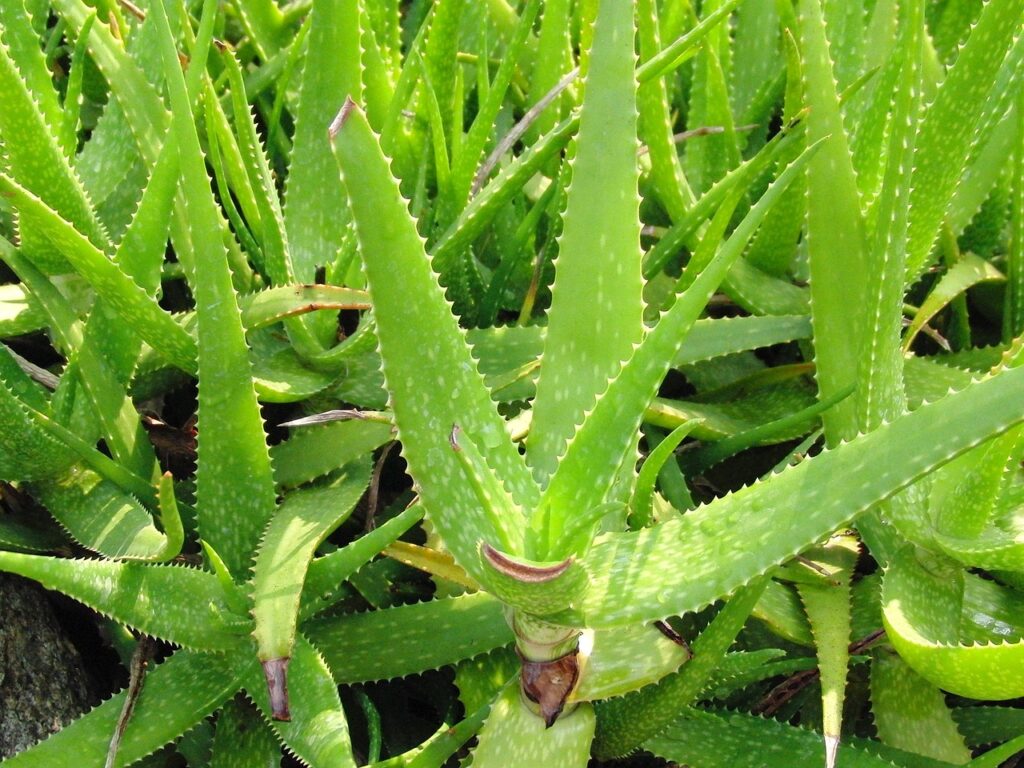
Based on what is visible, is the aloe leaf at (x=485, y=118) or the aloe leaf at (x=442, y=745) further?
the aloe leaf at (x=485, y=118)

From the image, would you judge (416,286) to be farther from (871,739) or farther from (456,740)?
(871,739)

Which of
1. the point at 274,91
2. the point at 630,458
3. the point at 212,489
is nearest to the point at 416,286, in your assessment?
the point at 630,458

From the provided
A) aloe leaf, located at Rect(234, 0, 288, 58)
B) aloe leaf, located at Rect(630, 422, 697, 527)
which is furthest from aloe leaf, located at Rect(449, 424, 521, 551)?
aloe leaf, located at Rect(234, 0, 288, 58)

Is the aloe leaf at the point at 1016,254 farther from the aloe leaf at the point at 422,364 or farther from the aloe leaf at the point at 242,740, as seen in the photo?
the aloe leaf at the point at 242,740

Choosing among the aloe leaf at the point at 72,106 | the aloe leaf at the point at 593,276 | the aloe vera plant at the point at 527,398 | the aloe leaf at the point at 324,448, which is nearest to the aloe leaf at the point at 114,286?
the aloe vera plant at the point at 527,398

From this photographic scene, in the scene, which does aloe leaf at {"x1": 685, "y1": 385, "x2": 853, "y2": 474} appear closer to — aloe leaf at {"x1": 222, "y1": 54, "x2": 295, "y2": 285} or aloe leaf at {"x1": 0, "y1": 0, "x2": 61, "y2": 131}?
aloe leaf at {"x1": 222, "y1": 54, "x2": 295, "y2": 285}

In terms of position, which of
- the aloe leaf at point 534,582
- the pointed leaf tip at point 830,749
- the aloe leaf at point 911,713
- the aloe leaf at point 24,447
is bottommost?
the aloe leaf at point 911,713

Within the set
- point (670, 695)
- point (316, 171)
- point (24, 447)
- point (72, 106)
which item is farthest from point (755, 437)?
point (72, 106)
